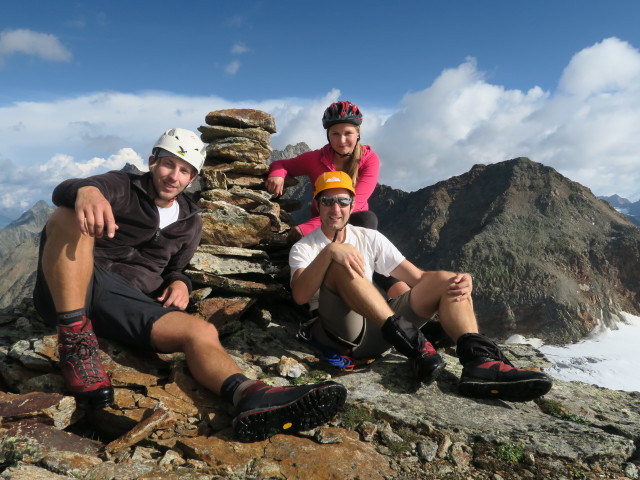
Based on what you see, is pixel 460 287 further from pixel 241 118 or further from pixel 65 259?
pixel 241 118

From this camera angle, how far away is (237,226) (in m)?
9.93

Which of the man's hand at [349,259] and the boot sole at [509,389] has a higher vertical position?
the man's hand at [349,259]

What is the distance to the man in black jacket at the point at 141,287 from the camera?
4672mm

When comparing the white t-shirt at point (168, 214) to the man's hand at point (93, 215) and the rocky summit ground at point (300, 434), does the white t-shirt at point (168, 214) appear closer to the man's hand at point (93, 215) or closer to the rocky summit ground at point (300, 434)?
the man's hand at point (93, 215)

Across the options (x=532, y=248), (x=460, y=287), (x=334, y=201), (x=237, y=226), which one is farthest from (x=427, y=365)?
(x=532, y=248)

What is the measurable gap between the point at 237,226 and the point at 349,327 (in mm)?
4693

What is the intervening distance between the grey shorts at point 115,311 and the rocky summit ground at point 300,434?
1.85ft

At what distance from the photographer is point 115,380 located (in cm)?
558

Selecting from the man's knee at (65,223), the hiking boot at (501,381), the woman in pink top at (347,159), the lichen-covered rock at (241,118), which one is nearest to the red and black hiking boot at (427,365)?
the hiking boot at (501,381)

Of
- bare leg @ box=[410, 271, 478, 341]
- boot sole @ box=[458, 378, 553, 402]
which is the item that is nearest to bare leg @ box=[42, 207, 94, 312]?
bare leg @ box=[410, 271, 478, 341]

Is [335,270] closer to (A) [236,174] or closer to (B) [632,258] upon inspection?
(A) [236,174]

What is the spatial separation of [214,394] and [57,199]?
10.6 feet

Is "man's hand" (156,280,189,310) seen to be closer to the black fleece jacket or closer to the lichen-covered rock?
the black fleece jacket

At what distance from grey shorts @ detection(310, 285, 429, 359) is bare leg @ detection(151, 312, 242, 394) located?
1751 millimetres
